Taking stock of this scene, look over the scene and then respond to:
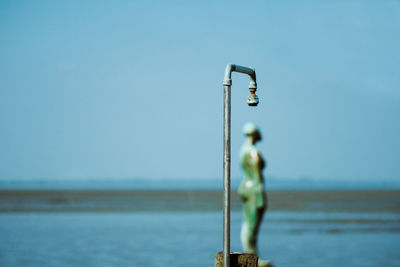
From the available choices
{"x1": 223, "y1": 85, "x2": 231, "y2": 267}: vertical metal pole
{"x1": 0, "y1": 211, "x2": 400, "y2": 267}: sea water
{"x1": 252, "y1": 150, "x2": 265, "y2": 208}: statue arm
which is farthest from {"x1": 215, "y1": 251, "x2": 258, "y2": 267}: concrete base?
{"x1": 0, "y1": 211, "x2": 400, "y2": 267}: sea water

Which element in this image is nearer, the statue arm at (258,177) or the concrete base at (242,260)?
the concrete base at (242,260)

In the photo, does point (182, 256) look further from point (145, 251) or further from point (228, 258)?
point (228, 258)

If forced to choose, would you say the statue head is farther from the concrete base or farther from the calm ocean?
the calm ocean

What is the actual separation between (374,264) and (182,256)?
4.38 meters

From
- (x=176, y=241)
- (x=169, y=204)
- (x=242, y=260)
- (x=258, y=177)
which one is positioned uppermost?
(x=169, y=204)

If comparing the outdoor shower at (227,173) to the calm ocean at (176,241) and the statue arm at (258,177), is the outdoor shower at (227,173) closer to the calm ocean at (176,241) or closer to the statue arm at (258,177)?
the statue arm at (258,177)

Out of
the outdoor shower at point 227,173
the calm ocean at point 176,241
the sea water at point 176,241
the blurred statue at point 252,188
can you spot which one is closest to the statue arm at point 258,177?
the blurred statue at point 252,188

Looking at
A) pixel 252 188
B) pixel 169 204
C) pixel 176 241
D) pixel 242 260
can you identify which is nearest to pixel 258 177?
pixel 252 188

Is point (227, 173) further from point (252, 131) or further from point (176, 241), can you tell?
point (176, 241)

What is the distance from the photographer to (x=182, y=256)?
19094 mm

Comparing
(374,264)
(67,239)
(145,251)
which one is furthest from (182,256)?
(67,239)

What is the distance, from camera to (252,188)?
34.1 feet

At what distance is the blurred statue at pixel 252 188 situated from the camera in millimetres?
10352

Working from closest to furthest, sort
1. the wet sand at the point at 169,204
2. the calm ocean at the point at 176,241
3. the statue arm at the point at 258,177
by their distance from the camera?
the statue arm at the point at 258,177 → the calm ocean at the point at 176,241 → the wet sand at the point at 169,204
